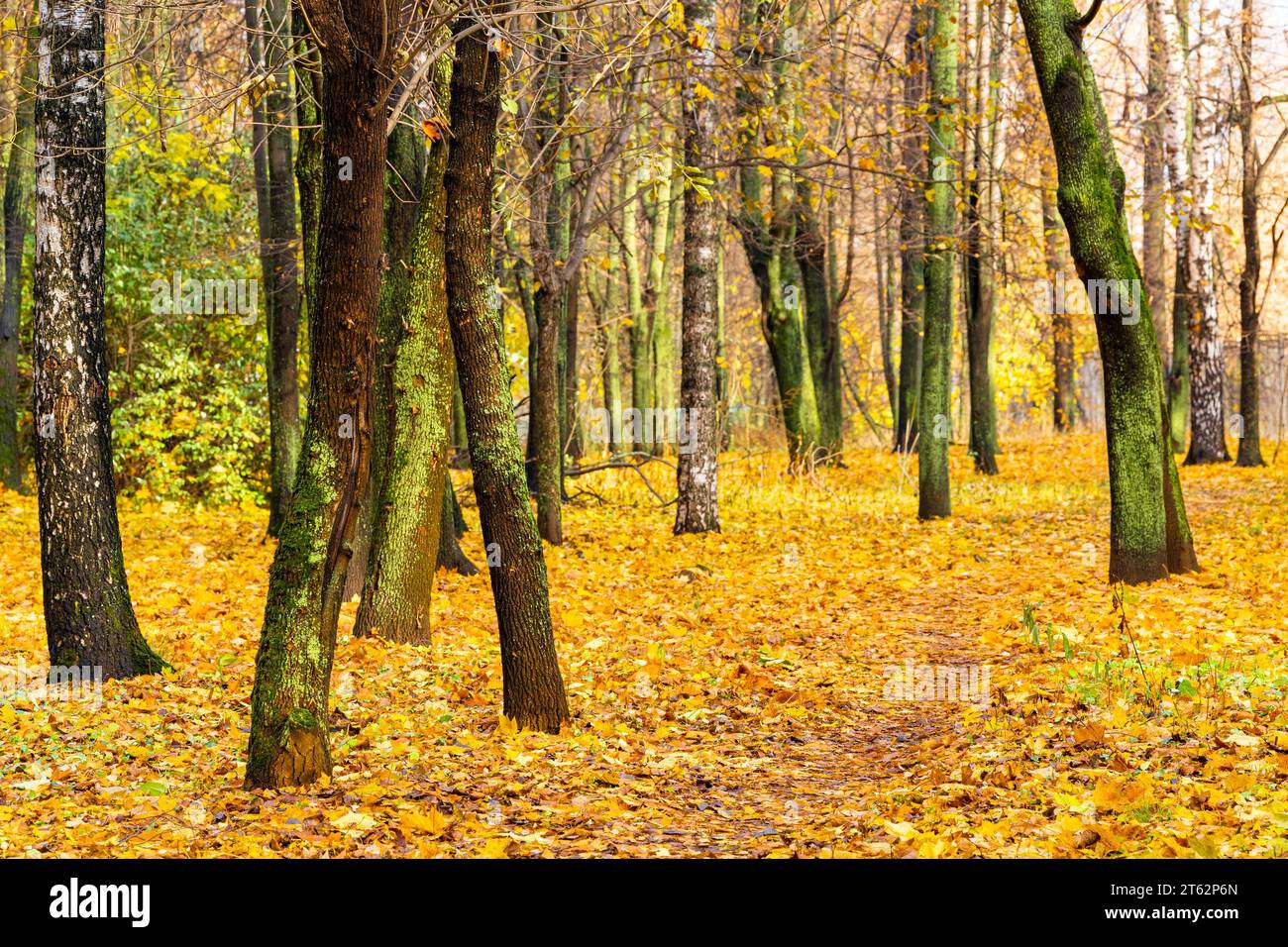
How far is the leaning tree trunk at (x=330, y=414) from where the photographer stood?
592 centimetres

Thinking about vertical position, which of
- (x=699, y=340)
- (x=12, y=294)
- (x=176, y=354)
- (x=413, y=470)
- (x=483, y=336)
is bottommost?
(x=413, y=470)

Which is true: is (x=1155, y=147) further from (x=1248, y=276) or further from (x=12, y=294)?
(x=12, y=294)

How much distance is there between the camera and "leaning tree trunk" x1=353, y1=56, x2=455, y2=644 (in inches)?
352

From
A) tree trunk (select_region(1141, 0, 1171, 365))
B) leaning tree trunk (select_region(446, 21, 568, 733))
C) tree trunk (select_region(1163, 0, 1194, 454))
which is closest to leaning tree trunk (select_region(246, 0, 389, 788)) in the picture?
leaning tree trunk (select_region(446, 21, 568, 733))

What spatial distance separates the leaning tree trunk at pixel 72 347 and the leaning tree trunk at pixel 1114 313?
7.03 m

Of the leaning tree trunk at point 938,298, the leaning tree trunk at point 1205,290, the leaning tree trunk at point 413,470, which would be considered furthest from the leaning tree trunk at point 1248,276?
the leaning tree trunk at point 413,470

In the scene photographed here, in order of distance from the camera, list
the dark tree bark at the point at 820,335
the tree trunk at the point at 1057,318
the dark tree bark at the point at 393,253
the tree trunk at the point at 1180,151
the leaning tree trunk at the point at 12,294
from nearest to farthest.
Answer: the dark tree bark at the point at 393,253 < the leaning tree trunk at the point at 12,294 < the tree trunk at the point at 1180,151 < the dark tree bark at the point at 820,335 < the tree trunk at the point at 1057,318

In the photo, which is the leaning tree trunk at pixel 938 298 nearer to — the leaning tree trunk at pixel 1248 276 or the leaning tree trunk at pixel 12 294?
the leaning tree trunk at pixel 1248 276

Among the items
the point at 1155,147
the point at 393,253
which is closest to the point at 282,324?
the point at 393,253

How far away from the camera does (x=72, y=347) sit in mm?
7523

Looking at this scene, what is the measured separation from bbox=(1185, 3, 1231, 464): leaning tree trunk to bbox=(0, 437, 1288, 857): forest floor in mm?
7850

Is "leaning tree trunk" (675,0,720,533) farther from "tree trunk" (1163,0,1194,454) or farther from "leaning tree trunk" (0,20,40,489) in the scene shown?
"leaning tree trunk" (0,20,40,489)

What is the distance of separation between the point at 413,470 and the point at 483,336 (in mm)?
2537
